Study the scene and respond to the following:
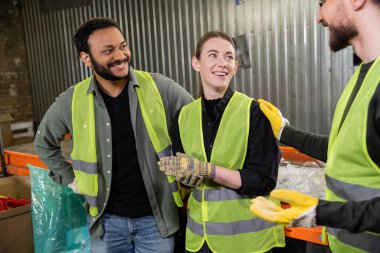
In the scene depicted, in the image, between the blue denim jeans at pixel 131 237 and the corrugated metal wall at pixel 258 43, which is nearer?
the blue denim jeans at pixel 131 237

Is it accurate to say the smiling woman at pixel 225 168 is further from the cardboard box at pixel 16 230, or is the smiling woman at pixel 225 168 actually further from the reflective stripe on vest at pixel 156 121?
the cardboard box at pixel 16 230

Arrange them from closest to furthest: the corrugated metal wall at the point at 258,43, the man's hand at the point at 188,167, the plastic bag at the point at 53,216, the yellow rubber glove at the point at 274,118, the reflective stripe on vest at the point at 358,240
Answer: the reflective stripe on vest at the point at 358,240 < the man's hand at the point at 188,167 < the yellow rubber glove at the point at 274,118 < the plastic bag at the point at 53,216 < the corrugated metal wall at the point at 258,43

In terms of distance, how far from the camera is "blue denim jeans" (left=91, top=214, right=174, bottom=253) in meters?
1.94

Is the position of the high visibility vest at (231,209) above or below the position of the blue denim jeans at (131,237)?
above

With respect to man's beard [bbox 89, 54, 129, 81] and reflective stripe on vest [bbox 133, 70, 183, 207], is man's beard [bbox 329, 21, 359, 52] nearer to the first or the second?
reflective stripe on vest [bbox 133, 70, 183, 207]

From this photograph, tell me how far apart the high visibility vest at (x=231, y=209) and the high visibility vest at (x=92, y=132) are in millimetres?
348

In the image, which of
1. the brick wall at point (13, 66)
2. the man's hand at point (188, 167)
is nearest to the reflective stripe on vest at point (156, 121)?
the man's hand at point (188, 167)

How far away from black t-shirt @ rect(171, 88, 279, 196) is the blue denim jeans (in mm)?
587

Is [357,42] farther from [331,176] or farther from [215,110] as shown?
[215,110]

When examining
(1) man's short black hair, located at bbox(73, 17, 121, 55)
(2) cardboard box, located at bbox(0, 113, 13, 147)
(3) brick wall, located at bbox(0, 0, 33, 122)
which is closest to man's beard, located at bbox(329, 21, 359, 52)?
(1) man's short black hair, located at bbox(73, 17, 121, 55)

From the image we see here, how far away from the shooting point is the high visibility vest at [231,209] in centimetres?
156

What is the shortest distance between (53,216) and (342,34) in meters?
2.38

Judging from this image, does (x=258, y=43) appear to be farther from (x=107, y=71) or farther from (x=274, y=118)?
(x=274, y=118)

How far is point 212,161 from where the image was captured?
1597 millimetres
